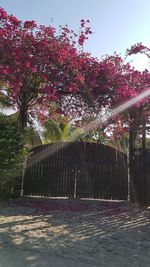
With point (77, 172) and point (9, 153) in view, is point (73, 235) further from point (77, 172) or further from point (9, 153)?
point (77, 172)

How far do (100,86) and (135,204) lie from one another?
3.96m

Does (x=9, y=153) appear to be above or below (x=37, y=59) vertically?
below

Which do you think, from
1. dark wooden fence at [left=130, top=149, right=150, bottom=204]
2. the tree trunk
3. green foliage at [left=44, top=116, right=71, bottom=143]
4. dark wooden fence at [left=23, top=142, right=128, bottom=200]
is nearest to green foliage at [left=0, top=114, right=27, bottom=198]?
the tree trunk

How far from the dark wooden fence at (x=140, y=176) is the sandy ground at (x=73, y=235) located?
0.59 metres

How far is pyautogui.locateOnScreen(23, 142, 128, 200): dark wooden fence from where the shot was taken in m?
11.7

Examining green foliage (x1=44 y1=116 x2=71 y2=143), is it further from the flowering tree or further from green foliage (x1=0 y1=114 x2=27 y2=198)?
the flowering tree

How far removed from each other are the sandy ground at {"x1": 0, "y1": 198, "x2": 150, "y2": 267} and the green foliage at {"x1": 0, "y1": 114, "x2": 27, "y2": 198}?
0.72 m

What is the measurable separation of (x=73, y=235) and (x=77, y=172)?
5589 mm

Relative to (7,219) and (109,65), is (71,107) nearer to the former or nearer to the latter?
(109,65)

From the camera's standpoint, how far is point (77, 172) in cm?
1191

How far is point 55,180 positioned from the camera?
1192 cm

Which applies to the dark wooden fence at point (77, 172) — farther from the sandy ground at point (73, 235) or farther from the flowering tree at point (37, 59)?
the flowering tree at point (37, 59)

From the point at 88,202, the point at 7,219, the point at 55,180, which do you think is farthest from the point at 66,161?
the point at 7,219

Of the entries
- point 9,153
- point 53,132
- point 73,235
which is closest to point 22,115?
point 9,153
